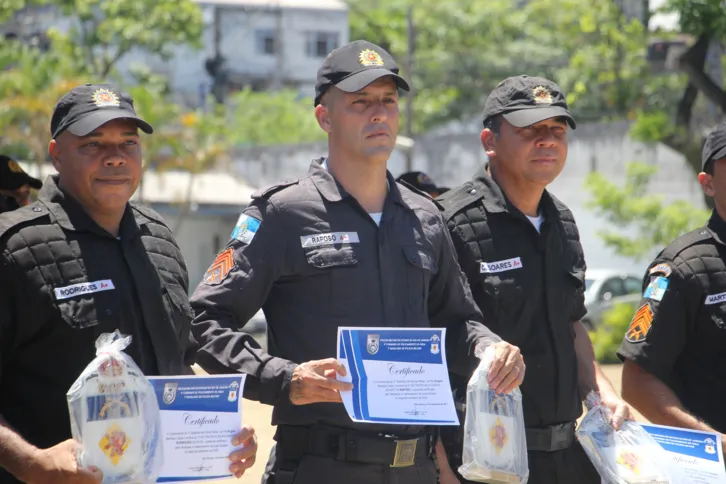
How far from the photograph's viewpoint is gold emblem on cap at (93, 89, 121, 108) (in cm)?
372

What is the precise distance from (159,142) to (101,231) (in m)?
25.9

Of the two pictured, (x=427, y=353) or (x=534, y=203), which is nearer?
(x=427, y=353)

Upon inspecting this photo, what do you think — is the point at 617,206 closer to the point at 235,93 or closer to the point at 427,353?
the point at 427,353

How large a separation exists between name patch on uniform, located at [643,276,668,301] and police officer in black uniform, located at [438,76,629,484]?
29cm

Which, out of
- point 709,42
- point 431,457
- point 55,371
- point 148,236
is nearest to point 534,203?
point 431,457

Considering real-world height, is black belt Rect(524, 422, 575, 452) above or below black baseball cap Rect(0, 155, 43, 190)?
Result: below

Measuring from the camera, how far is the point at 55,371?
3.47 meters

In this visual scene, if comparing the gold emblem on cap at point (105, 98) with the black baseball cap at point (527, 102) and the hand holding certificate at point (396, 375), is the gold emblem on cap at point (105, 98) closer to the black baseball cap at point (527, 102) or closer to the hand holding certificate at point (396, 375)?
the hand holding certificate at point (396, 375)

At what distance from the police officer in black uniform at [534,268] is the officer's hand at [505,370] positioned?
74cm

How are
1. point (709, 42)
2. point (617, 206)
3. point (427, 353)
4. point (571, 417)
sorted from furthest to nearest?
1. point (617, 206)
2. point (709, 42)
3. point (571, 417)
4. point (427, 353)

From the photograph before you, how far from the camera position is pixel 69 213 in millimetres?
3650

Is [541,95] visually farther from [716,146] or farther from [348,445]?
[348,445]

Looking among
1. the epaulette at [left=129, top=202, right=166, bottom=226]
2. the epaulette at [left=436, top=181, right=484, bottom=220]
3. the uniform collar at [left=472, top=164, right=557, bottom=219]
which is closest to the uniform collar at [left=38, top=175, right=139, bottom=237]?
the epaulette at [left=129, top=202, right=166, bottom=226]

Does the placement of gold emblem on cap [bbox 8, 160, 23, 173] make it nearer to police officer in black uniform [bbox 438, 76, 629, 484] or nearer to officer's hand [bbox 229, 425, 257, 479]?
police officer in black uniform [bbox 438, 76, 629, 484]
